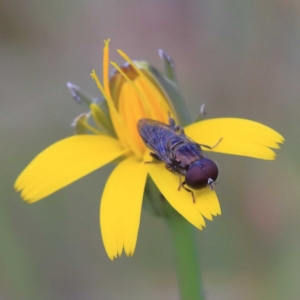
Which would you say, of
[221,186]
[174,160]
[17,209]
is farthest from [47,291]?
[174,160]

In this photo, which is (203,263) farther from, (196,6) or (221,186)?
(196,6)

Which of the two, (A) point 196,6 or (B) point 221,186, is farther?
(A) point 196,6

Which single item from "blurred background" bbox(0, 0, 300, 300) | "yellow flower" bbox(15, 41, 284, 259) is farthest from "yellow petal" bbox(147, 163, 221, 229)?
"blurred background" bbox(0, 0, 300, 300)

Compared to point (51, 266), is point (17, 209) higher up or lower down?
higher up

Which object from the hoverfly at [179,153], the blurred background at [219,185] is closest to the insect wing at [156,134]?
the hoverfly at [179,153]

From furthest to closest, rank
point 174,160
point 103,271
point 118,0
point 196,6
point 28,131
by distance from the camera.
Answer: point 118,0
point 196,6
point 28,131
point 103,271
point 174,160

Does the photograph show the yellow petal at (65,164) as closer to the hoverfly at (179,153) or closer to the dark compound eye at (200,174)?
the hoverfly at (179,153)

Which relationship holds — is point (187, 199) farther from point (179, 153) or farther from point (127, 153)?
point (127, 153)
